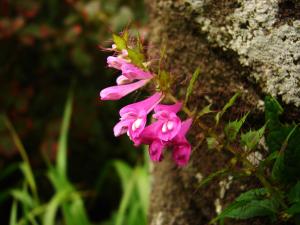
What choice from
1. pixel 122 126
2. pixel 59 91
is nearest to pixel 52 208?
pixel 59 91

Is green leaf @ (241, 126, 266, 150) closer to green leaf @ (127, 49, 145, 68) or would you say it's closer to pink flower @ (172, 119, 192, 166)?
pink flower @ (172, 119, 192, 166)

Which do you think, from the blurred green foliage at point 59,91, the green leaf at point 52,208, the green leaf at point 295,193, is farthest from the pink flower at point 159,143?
the blurred green foliage at point 59,91

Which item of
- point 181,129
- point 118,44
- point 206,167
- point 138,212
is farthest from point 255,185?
point 138,212

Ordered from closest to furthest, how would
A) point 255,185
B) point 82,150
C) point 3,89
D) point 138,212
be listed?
point 255,185 → point 138,212 → point 3,89 → point 82,150

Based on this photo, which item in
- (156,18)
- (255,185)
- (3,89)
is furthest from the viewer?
(3,89)

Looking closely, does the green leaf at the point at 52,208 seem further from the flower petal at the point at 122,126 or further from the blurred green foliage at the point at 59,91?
the flower petal at the point at 122,126

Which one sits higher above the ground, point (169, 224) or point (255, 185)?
point (255, 185)

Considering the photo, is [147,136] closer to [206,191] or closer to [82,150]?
[206,191]
